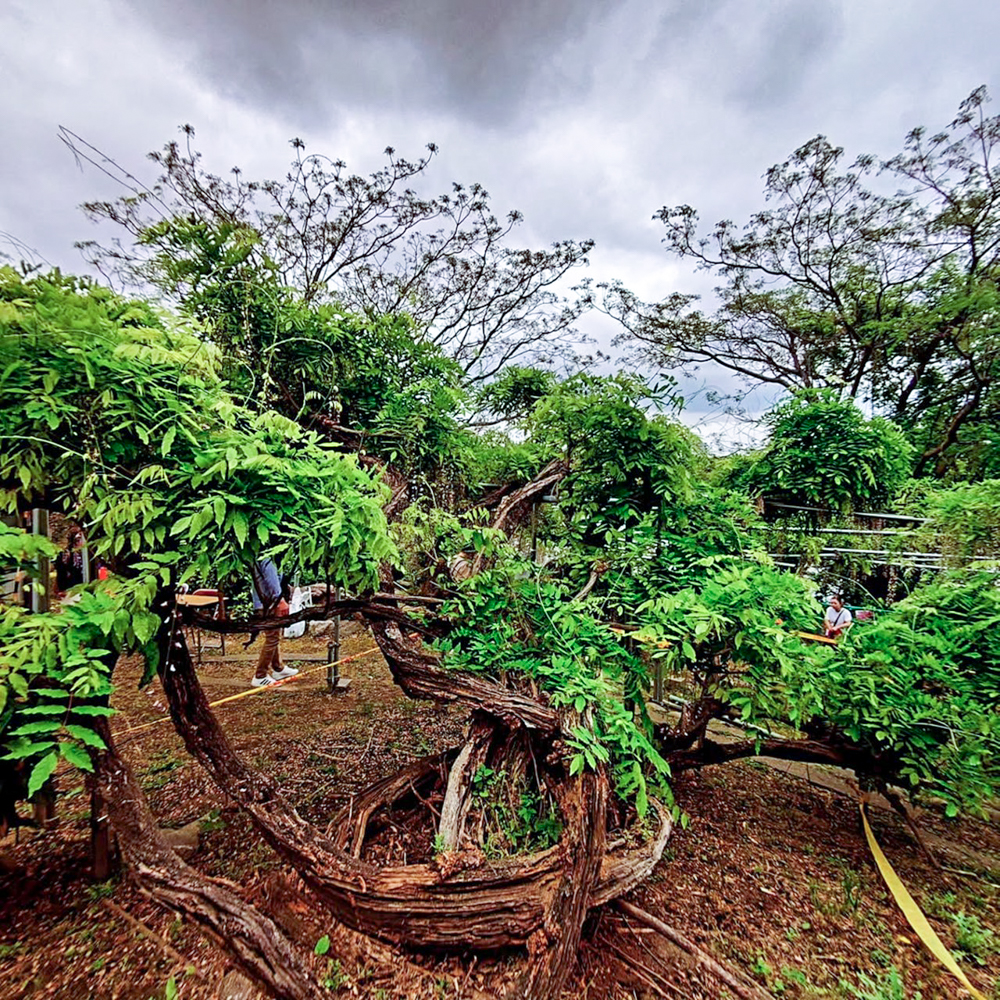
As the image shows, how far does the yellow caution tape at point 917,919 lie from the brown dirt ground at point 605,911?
5 cm

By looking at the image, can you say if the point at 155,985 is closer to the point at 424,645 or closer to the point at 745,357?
the point at 424,645

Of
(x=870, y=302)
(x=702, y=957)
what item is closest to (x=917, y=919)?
(x=702, y=957)

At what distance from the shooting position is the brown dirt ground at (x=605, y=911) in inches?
62.2

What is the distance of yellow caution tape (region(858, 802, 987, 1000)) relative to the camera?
1.77 meters

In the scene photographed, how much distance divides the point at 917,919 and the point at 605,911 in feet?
4.56

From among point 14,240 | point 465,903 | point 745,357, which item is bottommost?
point 465,903

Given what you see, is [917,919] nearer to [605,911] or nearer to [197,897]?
[605,911]

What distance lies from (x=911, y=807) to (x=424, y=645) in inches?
133

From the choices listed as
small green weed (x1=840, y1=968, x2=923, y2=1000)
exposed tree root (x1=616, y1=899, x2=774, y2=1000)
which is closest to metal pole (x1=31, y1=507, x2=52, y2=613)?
exposed tree root (x1=616, y1=899, x2=774, y2=1000)

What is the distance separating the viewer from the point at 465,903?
5.27 ft

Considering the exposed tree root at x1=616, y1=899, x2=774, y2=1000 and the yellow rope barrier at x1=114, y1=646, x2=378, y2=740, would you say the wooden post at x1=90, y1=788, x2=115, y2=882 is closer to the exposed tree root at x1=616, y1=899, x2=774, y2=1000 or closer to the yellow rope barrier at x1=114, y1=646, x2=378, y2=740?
the yellow rope barrier at x1=114, y1=646, x2=378, y2=740

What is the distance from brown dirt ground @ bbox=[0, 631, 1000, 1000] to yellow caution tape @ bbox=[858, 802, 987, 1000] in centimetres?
5

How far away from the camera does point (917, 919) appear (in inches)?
79.0

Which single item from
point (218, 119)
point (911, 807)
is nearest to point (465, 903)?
point (911, 807)
